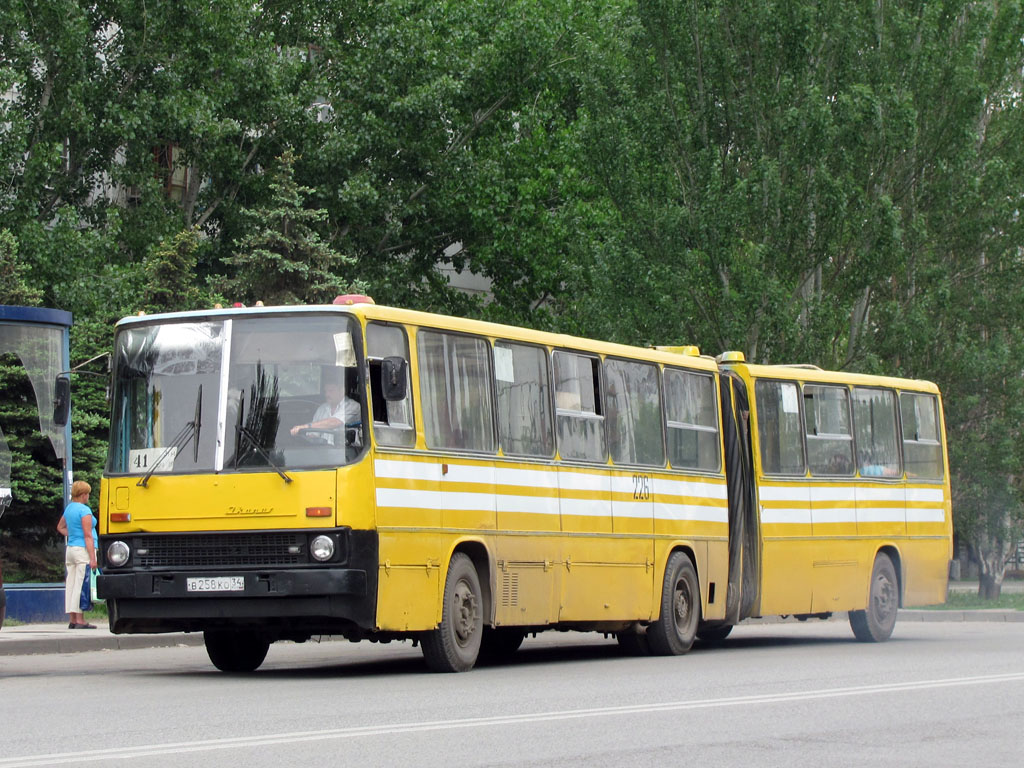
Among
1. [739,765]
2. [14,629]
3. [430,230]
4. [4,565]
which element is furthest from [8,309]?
[430,230]

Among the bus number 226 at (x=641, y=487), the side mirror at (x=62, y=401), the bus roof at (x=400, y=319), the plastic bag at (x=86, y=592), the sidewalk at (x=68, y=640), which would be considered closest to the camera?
the bus roof at (x=400, y=319)

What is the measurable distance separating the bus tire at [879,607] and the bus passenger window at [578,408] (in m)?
5.62

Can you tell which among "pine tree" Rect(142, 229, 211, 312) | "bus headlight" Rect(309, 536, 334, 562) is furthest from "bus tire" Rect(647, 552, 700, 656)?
"pine tree" Rect(142, 229, 211, 312)

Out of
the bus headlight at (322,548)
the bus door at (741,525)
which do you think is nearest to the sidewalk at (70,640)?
the bus headlight at (322,548)

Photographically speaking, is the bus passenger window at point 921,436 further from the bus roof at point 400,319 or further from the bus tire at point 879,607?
the bus roof at point 400,319

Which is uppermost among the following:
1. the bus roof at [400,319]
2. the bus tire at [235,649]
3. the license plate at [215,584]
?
the bus roof at [400,319]

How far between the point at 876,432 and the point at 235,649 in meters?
9.47

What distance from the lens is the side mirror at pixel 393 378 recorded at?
1341cm

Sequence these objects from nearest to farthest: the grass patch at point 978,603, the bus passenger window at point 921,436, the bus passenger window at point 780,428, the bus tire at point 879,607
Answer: the bus passenger window at point 780,428, the bus tire at point 879,607, the bus passenger window at point 921,436, the grass patch at point 978,603

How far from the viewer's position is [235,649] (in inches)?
611

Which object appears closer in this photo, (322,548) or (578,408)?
(322,548)

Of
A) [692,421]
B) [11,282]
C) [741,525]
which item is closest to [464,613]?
[692,421]

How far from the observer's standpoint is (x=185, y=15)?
34219mm

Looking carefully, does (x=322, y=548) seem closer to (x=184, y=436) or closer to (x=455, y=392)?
(x=184, y=436)
